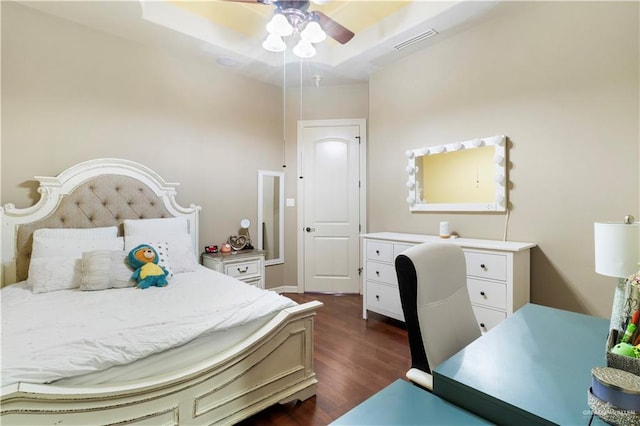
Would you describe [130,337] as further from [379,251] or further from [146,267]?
[379,251]

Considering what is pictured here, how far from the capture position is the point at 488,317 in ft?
7.70

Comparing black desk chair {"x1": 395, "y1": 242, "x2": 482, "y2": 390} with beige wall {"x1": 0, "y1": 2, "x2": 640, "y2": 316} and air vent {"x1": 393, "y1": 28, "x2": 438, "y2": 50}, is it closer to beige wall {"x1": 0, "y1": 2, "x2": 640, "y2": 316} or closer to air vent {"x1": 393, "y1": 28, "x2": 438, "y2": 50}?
beige wall {"x1": 0, "y1": 2, "x2": 640, "y2": 316}

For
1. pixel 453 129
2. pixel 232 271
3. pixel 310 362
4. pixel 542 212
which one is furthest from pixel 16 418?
pixel 453 129

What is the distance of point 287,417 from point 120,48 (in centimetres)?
343

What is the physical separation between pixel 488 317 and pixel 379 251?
43.0 inches

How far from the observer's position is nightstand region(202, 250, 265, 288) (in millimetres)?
3156

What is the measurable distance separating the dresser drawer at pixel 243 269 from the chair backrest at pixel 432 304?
2365 mm

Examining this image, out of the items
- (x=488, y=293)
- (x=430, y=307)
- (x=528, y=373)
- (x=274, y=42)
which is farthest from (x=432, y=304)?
(x=274, y=42)

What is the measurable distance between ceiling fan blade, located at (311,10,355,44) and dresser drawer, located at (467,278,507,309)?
215cm

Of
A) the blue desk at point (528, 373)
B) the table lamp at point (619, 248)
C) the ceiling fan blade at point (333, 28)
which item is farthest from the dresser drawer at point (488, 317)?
the ceiling fan blade at point (333, 28)

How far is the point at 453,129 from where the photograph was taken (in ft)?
9.75

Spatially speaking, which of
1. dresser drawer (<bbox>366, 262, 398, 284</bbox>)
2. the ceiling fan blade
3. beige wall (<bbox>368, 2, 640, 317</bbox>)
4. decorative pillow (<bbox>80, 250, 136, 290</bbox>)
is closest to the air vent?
beige wall (<bbox>368, 2, 640, 317</bbox>)

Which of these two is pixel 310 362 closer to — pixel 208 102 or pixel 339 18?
pixel 208 102

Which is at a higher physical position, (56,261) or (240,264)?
(56,261)
